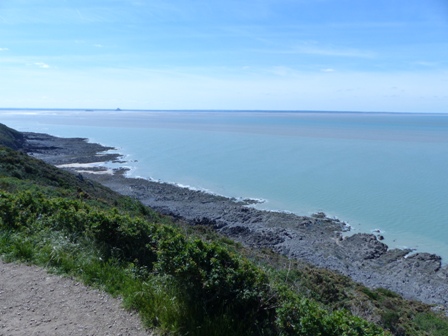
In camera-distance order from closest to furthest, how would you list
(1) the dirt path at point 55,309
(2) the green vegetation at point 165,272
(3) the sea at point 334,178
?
(2) the green vegetation at point 165,272
(1) the dirt path at point 55,309
(3) the sea at point 334,178

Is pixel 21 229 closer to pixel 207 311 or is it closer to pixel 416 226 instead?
pixel 207 311

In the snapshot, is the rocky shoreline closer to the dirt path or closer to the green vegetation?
the green vegetation

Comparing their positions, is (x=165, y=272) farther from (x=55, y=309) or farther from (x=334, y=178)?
(x=334, y=178)

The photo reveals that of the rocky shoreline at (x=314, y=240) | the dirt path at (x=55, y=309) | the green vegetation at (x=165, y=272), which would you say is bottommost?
the rocky shoreline at (x=314, y=240)

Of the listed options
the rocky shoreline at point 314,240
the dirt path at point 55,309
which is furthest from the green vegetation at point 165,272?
the rocky shoreline at point 314,240

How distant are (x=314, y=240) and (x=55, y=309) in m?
18.9

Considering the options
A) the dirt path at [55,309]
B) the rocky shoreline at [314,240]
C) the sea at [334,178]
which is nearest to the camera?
the dirt path at [55,309]

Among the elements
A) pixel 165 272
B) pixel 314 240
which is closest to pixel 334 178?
pixel 314 240

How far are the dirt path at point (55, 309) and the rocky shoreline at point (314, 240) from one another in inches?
580

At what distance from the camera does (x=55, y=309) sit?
16.5 feet

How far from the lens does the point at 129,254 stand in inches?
255

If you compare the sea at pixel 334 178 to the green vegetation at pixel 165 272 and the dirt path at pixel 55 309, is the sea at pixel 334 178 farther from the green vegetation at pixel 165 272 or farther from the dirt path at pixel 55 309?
the dirt path at pixel 55 309

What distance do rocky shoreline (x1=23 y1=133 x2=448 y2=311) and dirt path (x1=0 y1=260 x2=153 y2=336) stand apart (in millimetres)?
14721

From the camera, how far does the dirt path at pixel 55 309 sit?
A: 4.61 metres
